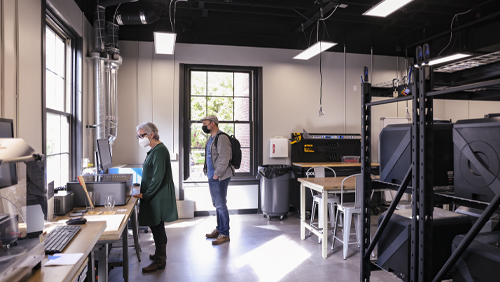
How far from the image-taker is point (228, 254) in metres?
4.00

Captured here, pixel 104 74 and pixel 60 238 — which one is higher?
pixel 104 74

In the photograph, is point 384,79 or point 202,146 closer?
point 202,146

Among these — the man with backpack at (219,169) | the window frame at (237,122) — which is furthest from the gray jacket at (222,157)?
the window frame at (237,122)

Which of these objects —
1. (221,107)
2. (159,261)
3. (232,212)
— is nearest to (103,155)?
(159,261)

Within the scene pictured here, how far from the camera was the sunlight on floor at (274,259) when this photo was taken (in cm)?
350

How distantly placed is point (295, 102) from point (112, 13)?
354 cm

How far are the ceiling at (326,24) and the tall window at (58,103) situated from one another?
1006 millimetres

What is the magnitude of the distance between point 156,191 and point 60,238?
1.53m

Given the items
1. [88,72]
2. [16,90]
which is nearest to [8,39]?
[16,90]

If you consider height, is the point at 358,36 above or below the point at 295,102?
above

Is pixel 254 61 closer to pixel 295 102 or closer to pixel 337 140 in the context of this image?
pixel 295 102

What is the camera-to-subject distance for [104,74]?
4688 millimetres

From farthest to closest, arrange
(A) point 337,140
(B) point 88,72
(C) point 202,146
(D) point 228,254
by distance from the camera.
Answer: (A) point 337,140 < (C) point 202,146 < (B) point 88,72 < (D) point 228,254

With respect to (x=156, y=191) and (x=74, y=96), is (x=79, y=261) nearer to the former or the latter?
(x=156, y=191)
